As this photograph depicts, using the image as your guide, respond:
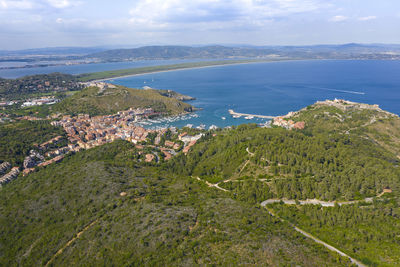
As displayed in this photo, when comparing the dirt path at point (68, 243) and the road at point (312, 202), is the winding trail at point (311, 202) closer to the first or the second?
the road at point (312, 202)

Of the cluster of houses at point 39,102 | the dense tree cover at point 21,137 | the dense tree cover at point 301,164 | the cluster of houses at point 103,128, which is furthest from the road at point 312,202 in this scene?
the cluster of houses at point 39,102

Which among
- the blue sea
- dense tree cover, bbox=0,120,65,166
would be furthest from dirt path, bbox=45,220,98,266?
the blue sea

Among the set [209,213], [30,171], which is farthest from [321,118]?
[30,171]

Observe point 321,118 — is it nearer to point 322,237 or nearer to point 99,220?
point 322,237

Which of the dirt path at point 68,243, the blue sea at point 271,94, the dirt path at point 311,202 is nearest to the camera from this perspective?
the dirt path at point 68,243

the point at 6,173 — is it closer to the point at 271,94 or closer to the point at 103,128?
the point at 103,128

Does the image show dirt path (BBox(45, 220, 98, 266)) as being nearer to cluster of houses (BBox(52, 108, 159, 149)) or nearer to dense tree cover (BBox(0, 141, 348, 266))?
dense tree cover (BBox(0, 141, 348, 266))
